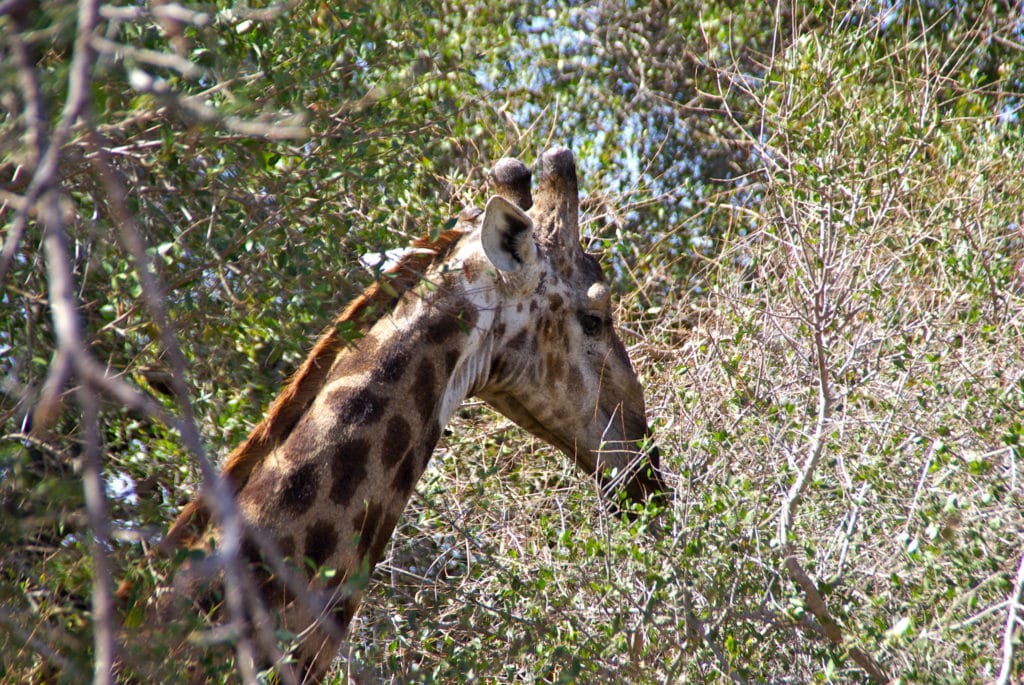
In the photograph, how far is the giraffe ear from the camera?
10.2 feet

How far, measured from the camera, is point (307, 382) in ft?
9.39

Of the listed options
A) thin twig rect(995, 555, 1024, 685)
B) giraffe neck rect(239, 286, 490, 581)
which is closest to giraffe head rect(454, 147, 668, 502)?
giraffe neck rect(239, 286, 490, 581)

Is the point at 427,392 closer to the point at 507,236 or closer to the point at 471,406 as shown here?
the point at 507,236

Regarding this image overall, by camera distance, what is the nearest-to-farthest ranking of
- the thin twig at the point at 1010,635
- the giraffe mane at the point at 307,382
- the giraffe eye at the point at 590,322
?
the thin twig at the point at 1010,635
the giraffe mane at the point at 307,382
the giraffe eye at the point at 590,322

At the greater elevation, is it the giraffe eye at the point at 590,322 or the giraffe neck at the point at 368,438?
the giraffe neck at the point at 368,438

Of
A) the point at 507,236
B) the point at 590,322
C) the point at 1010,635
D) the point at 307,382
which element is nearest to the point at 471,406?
the point at 590,322

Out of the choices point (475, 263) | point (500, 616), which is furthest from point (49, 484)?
point (500, 616)

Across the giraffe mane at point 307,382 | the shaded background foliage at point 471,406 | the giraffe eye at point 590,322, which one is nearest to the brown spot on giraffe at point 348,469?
the giraffe mane at point 307,382

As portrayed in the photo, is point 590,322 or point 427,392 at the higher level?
point 427,392

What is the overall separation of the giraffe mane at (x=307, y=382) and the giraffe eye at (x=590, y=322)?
506 millimetres

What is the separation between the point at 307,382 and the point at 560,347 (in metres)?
0.93

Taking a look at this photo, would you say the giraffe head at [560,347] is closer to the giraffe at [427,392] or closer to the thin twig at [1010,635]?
the giraffe at [427,392]

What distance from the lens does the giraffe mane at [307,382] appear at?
101 inches

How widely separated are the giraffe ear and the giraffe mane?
0.51 ft
